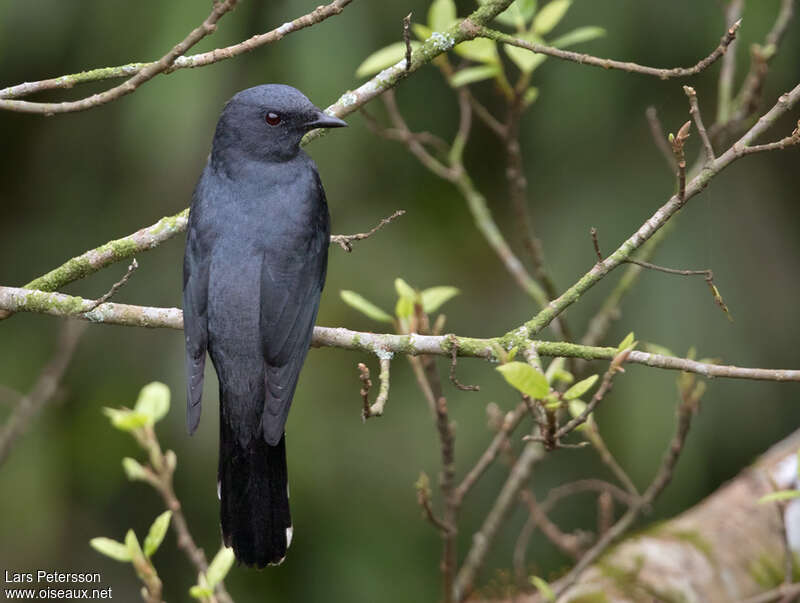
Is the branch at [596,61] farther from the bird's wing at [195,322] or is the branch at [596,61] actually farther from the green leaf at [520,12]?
the bird's wing at [195,322]

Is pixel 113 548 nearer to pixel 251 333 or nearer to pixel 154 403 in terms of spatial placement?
pixel 154 403

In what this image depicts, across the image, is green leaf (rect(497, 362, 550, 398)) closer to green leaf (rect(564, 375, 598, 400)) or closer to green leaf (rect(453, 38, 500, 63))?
green leaf (rect(564, 375, 598, 400))

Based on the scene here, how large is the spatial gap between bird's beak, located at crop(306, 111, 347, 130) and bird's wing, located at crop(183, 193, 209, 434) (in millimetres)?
514

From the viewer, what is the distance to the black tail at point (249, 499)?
3.26 meters

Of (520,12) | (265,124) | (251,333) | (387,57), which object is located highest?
(520,12)

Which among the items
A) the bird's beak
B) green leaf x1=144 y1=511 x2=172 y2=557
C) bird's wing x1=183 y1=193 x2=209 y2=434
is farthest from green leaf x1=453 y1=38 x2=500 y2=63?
green leaf x1=144 y1=511 x2=172 y2=557

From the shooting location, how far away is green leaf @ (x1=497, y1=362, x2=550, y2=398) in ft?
7.47

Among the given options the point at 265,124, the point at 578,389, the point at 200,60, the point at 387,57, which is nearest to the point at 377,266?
the point at 265,124

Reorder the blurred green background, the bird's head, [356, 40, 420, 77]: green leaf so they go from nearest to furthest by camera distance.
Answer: [356, 40, 420, 77]: green leaf < the bird's head < the blurred green background

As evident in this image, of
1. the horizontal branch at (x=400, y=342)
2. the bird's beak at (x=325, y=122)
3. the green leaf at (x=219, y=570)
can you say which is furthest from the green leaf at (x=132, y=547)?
the bird's beak at (x=325, y=122)

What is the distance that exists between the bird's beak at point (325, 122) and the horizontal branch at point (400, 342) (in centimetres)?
65

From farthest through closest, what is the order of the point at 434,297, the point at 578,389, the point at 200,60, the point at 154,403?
the point at 434,297 < the point at 154,403 < the point at 200,60 < the point at 578,389

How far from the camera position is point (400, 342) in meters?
2.71

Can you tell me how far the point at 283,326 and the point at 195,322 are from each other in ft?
0.89
